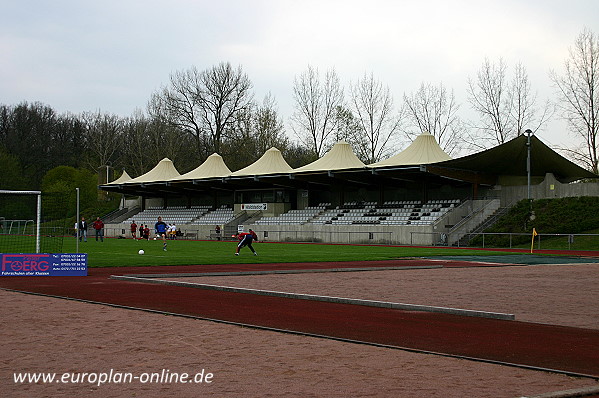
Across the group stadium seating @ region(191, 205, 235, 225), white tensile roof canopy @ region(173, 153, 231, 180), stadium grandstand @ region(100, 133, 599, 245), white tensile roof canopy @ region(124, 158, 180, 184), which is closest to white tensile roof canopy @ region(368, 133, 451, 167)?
stadium grandstand @ region(100, 133, 599, 245)

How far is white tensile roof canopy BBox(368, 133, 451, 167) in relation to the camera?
58031mm

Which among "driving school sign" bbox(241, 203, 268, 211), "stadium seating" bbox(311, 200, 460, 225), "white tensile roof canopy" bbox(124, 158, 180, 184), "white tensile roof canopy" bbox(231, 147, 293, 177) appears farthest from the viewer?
"white tensile roof canopy" bbox(124, 158, 180, 184)

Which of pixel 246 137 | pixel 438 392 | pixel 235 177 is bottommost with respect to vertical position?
pixel 438 392

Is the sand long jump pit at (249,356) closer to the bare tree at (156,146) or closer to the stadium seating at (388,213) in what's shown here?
the stadium seating at (388,213)

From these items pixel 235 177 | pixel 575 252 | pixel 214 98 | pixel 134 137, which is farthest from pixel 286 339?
pixel 134 137

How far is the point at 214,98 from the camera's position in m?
90.6

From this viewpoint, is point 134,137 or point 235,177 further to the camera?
point 134,137

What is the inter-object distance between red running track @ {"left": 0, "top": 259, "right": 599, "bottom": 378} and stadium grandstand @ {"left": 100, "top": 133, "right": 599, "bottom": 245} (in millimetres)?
37615

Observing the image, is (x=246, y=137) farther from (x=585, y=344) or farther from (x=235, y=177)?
(x=585, y=344)

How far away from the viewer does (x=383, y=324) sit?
12430mm

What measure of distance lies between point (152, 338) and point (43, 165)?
97.8m

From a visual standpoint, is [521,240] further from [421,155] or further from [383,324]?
[383,324]

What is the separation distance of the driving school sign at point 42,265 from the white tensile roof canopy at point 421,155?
123 ft

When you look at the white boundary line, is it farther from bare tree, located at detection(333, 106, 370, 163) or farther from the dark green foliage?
bare tree, located at detection(333, 106, 370, 163)
